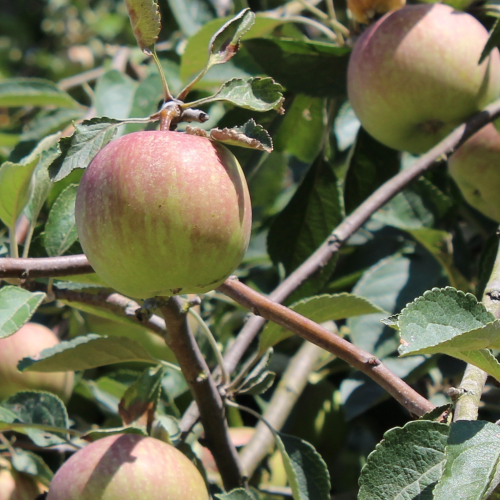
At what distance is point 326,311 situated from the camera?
807 millimetres

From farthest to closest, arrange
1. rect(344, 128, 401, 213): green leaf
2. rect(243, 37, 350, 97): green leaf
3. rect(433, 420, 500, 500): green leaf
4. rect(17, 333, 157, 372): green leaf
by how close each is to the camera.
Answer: rect(344, 128, 401, 213): green leaf < rect(243, 37, 350, 97): green leaf < rect(17, 333, 157, 372): green leaf < rect(433, 420, 500, 500): green leaf

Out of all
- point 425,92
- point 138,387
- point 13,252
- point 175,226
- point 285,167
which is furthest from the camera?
point 285,167

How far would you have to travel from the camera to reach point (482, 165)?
1.02 meters

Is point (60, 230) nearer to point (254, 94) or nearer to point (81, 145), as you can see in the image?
point (81, 145)

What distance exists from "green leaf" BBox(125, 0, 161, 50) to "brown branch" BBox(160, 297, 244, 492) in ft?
0.91

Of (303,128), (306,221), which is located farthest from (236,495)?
(303,128)

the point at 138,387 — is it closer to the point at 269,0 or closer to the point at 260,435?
the point at 260,435

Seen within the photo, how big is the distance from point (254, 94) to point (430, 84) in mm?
473

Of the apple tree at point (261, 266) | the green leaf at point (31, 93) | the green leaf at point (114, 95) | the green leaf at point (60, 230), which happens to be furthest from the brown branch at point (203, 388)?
the green leaf at point (31, 93)

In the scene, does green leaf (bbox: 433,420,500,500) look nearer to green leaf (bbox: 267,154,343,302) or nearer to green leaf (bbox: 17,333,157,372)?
green leaf (bbox: 17,333,157,372)

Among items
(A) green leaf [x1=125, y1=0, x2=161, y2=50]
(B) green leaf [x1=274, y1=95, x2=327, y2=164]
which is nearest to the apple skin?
(A) green leaf [x1=125, y1=0, x2=161, y2=50]

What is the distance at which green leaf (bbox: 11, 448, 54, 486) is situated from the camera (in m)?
0.90

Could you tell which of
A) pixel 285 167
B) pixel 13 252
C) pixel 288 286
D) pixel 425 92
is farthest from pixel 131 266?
pixel 285 167

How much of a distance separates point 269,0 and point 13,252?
118cm
